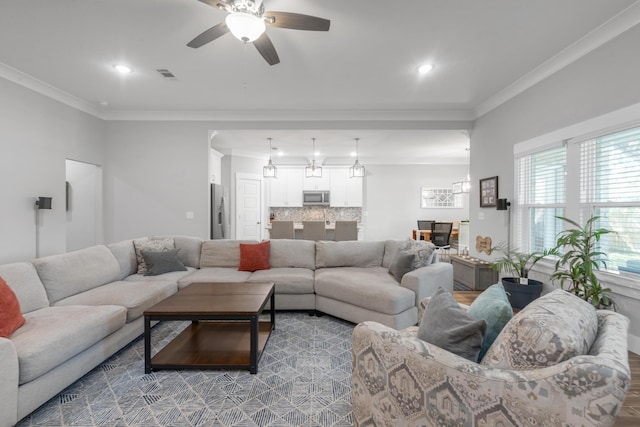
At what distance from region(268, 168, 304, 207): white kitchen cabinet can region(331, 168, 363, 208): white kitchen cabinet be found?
3.03 ft

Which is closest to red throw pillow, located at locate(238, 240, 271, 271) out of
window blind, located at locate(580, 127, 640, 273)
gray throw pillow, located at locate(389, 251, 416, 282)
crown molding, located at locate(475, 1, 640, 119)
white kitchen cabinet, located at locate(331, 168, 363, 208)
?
gray throw pillow, located at locate(389, 251, 416, 282)

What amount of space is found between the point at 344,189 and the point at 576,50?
5.53 metres

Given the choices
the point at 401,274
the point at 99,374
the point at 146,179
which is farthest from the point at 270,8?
the point at 146,179

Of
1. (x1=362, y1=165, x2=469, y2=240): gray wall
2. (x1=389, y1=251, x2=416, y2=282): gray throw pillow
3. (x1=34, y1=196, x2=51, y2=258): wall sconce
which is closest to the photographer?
(x1=389, y1=251, x2=416, y2=282): gray throw pillow

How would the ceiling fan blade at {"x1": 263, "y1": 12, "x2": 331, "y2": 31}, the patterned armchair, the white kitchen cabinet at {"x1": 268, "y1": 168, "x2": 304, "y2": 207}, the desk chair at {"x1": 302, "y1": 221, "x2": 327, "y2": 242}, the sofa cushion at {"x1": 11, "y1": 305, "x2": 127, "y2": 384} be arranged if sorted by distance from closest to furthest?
the patterned armchair → the sofa cushion at {"x1": 11, "y1": 305, "x2": 127, "y2": 384} → the ceiling fan blade at {"x1": 263, "y1": 12, "x2": 331, "y2": 31} → the desk chair at {"x1": 302, "y1": 221, "x2": 327, "y2": 242} → the white kitchen cabinet at {"x1": 268, "y1": 168, "x2": 304, "y2": 207}

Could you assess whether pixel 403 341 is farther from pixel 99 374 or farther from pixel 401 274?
pixel 99 374

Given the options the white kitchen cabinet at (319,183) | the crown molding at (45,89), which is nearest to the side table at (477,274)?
the white kitchen cabinet at (319,183)

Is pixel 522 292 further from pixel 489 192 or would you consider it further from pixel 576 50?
pixel 576 50

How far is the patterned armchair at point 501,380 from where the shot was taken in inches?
31.6

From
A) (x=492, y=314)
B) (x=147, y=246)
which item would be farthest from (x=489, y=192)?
(x=147, y=246)

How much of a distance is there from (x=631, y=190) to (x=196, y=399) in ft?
12.6

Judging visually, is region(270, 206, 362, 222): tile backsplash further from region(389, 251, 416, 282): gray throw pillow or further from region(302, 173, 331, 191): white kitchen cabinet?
region(389, 251, 416, 282): gray throw pillow

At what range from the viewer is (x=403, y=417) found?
116cm

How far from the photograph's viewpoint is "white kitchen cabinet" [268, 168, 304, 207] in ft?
26.0
